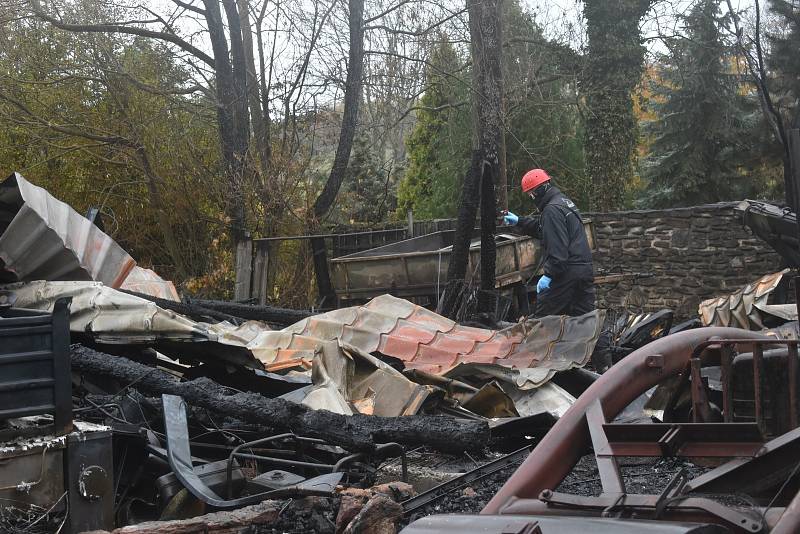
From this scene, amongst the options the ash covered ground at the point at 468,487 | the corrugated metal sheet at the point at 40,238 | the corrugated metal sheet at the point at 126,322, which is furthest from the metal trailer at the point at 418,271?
the ash covered ground at the point at 468,487

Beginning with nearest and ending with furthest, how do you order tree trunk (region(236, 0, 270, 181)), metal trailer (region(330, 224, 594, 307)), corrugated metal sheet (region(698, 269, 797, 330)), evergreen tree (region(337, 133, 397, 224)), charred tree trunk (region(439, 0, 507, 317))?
1. corrugated metal sheet (region(698, 269, 797, 330))
2. charred tree trunk (region(439, 0, 507, 317))
3. metal trailer (region(330, 224, 594, 307))
4. tree trunk (region(236, 0, 270, 181))
5. evergreen tree (region(337, 133, 397, 224))

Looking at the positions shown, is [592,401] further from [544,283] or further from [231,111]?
[231,111]

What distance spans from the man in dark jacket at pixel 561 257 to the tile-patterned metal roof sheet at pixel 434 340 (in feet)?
2.65

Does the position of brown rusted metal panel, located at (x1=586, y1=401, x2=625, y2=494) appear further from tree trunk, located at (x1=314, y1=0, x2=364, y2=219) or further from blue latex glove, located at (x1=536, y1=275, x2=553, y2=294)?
Answer: tree trunk, located at (x1=314, y1=0, x2=364, y2=219)

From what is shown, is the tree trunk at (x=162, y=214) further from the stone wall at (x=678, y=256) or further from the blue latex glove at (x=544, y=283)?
the blue latex glove at (x=544, y=283)

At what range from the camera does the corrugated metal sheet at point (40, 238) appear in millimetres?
7523

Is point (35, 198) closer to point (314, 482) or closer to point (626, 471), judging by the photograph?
point (314, 482)

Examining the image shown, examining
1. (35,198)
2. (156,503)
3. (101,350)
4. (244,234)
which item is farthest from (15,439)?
(244,234)

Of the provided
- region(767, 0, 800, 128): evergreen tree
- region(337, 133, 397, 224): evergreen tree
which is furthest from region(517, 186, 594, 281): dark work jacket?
region(767, 0, 800, 128): evergreen tree

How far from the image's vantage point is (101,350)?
6.94m

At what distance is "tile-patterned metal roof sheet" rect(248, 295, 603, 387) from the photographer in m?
8.21

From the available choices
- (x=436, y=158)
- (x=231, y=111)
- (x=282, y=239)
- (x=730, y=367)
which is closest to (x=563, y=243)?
(x=282, y=239)

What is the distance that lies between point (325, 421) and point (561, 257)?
4449mm

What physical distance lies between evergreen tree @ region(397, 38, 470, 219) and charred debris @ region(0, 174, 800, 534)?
16045mm
